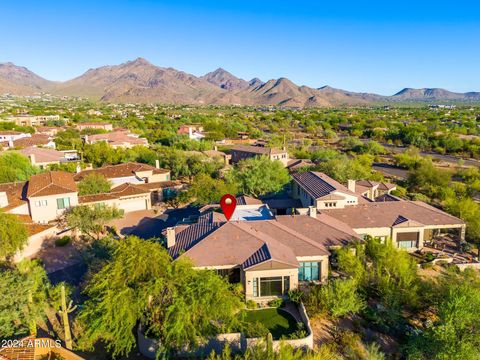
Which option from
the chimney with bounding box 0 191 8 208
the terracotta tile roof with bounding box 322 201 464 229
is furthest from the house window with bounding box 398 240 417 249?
the chimney with bounding box 0 191 8 208

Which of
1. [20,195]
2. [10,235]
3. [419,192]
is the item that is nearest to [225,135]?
[419,192]

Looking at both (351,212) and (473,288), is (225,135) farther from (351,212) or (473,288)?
(473,288)

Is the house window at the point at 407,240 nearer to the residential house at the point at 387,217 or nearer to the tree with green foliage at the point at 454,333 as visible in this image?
the residential house at the point at 387,217

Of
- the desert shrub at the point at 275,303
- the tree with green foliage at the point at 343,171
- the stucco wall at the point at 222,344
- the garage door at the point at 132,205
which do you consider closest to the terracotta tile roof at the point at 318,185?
the tree with green foliage at the point at 343,171

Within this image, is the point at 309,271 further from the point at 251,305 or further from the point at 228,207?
the point at 228,207

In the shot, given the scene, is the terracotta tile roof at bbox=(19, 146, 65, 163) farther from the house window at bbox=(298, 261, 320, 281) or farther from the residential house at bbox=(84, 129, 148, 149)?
the house window at bbox=(298, 261, 320, 281)

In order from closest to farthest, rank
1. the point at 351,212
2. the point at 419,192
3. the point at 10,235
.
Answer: the point at 10,235
the point at 351,212
the point at 419,192

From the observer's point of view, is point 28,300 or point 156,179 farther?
point 156,179
